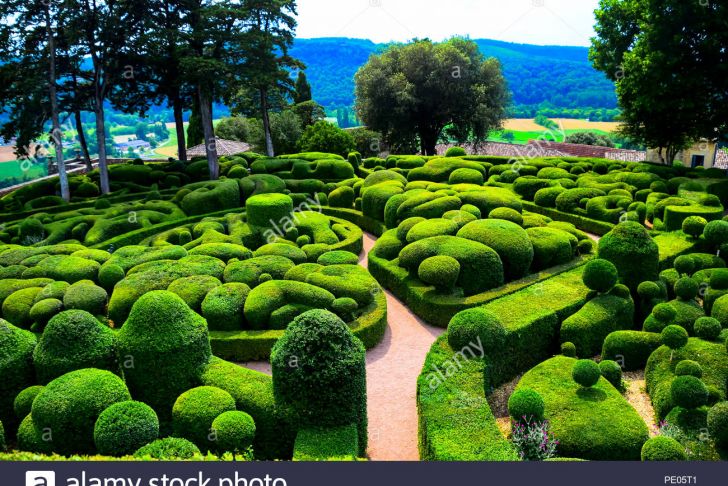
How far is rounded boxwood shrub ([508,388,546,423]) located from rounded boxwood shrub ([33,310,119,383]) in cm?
900

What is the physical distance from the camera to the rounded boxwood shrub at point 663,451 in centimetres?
1013

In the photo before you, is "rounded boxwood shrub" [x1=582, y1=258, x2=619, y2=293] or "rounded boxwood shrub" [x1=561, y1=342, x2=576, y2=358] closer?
"rounded boxwood shrub" [x1=561, y1=342, x2=576, y2=358]

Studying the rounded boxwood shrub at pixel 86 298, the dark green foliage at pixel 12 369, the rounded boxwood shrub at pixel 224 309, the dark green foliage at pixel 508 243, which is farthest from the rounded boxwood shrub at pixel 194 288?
the dark green foliage at pixel 508 243

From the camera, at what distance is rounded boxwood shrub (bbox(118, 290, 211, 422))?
464 inches

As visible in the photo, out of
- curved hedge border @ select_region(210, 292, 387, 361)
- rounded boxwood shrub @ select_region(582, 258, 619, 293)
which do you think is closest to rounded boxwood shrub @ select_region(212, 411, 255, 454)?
curved hedge border @ select_region(210, 292, 387, 361)

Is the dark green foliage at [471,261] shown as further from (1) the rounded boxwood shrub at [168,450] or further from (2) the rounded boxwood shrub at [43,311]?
(2) the rounded boxwood shrub at [43,311]

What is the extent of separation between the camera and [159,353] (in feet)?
38.5

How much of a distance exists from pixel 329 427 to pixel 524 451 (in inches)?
165

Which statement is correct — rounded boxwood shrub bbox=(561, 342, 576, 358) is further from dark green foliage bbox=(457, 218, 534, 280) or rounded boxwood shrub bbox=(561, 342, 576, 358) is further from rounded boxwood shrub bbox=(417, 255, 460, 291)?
dark green foliage bbox=(457, 218, 534, 280)

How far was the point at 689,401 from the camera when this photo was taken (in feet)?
39.1

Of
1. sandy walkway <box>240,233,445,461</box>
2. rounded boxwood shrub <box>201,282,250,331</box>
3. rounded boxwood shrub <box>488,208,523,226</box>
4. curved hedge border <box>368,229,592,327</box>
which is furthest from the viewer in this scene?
rounded boxwood shrub <box>488,208,523,226</box>

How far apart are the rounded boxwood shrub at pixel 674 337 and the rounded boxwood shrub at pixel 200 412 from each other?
10.6m

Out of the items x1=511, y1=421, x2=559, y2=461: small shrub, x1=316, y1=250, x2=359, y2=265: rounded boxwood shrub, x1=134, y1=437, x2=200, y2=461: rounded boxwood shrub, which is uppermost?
x1=316, y1=250, x2=359, y2=265: rounded boxwood shrub

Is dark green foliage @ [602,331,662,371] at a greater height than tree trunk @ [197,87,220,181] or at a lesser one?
lesser
